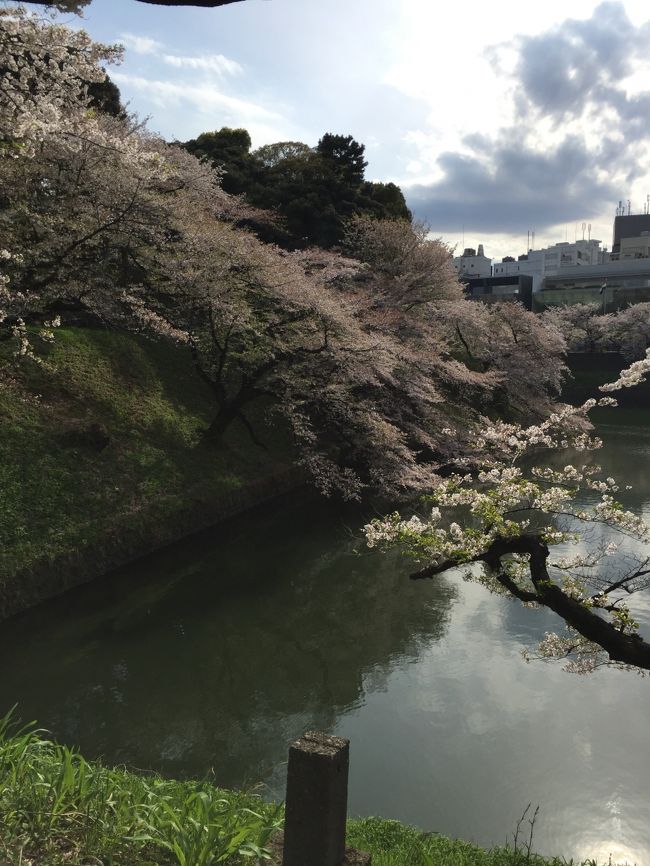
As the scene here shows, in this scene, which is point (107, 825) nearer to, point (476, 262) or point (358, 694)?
point (358, 694)

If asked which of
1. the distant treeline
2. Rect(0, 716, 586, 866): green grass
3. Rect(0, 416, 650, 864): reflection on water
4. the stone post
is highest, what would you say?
the distant treeline

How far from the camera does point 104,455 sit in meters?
13.3

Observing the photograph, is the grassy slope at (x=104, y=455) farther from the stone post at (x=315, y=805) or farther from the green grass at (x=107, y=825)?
the stone post at (x=315, y=805)

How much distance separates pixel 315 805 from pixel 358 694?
214 inches

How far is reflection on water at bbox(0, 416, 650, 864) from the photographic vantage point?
20.2 feet

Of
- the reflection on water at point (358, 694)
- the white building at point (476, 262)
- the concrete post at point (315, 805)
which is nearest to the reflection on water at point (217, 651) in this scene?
the reflection on water at point (358, 694)

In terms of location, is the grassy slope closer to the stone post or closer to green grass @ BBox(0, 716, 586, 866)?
green grass @ BBox(0, 716, 586, 866)

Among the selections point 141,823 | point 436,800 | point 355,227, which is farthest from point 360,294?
point 141,823

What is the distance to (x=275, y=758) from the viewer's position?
21.8 feet

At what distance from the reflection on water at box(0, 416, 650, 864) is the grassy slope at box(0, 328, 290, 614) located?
0.99 m

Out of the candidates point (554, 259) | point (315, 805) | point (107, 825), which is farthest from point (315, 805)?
point (554, 259)

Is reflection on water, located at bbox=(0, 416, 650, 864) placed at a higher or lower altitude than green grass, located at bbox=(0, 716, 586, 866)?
lower

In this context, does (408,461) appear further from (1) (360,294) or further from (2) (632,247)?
(2) (632,247)

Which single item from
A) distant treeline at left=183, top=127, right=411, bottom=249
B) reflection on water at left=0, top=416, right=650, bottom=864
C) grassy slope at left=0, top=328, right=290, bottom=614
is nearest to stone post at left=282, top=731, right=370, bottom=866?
reflection on water at left=0, top=416, right=650, bottom=864
